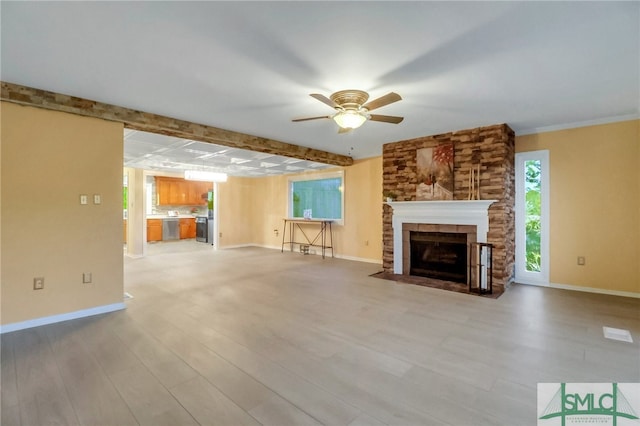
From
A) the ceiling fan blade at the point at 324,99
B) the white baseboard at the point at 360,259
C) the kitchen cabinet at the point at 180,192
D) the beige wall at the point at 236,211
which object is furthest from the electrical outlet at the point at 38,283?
the kitchen cabinet at the point at 180,192

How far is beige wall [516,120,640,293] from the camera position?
3.99 m

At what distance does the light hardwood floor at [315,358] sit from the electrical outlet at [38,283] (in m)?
0.46

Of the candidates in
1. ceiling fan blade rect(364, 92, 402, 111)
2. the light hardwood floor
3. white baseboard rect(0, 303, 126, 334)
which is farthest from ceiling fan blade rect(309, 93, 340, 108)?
white baseboard rect(0, 303, 126, 334)

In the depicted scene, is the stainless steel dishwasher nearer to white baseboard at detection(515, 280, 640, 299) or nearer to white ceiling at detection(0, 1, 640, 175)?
white ceiling at detection(0, 1, 640, 175)

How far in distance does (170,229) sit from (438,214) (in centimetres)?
977

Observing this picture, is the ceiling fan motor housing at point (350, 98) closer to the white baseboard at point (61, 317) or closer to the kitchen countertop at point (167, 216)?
the white baseboard at point (61, 317)

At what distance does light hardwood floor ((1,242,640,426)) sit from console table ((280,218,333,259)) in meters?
3.67

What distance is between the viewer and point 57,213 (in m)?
3.24

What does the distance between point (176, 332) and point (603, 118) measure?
20.2 ft

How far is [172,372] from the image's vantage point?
219 cm

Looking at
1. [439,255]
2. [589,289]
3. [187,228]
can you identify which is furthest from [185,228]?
[589,289]

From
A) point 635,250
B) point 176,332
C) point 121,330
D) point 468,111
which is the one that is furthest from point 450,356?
point 635,250

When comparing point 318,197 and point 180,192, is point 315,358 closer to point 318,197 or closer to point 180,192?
point 318,197

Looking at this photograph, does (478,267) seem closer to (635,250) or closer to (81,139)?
(635,250)
